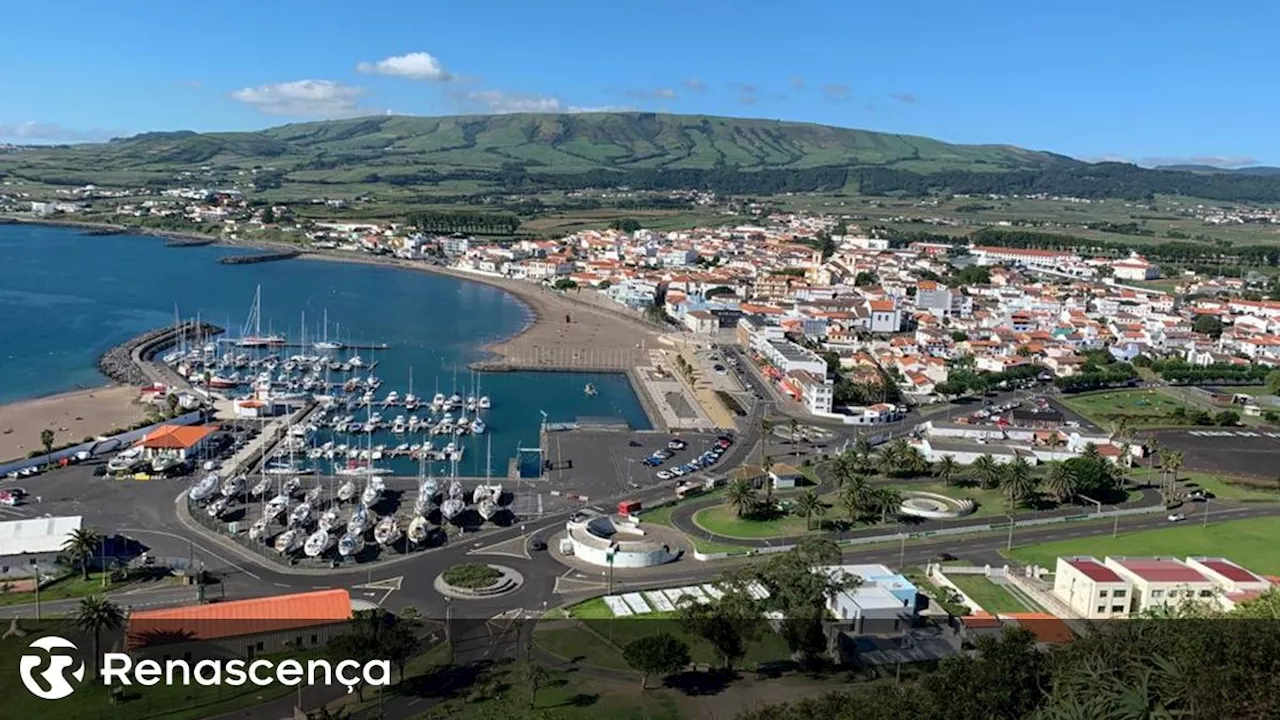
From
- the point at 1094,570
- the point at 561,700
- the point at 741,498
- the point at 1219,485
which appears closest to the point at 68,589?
the point at 561,700

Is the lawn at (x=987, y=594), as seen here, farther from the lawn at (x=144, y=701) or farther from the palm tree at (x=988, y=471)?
the lawn at (x=144, y=701)

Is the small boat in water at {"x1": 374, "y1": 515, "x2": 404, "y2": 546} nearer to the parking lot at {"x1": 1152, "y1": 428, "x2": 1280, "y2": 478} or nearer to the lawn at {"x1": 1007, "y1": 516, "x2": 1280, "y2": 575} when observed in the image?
the lawn at {"x1": 1007, "y1": 516, "x2": 1280, "y2": 575}

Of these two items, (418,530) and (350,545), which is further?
(418,530)

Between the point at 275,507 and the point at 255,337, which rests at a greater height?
the point at 255,337

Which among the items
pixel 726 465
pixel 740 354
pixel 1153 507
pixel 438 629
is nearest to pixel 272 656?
pixel 438 629

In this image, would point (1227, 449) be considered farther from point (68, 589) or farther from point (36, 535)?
point (36, 535)
